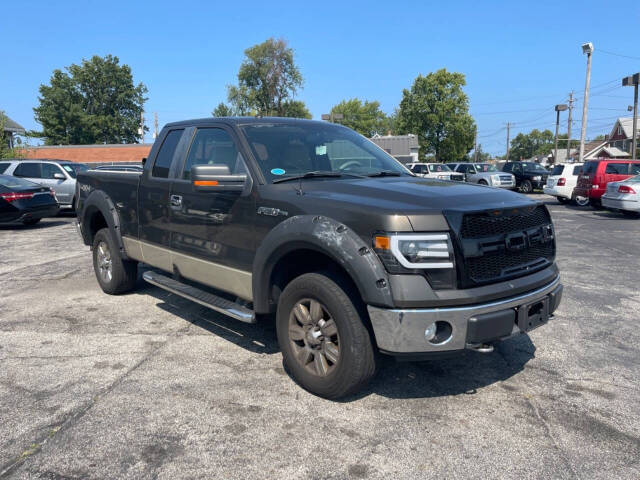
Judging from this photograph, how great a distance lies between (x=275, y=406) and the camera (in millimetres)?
3424

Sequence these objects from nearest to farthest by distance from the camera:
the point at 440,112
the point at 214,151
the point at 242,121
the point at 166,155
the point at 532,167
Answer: the point at 242,121, the point at 214,151, the point at 166,155, the point at 532,167, the point at 440,112

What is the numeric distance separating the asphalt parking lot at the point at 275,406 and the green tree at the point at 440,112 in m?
43.8

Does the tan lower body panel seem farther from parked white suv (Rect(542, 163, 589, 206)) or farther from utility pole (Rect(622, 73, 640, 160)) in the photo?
utility pole (Rect(622, 73, 640, 160))

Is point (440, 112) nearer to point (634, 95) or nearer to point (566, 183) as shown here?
point (634, 95)

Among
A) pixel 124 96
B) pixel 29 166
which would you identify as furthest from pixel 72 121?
pixel 29 166

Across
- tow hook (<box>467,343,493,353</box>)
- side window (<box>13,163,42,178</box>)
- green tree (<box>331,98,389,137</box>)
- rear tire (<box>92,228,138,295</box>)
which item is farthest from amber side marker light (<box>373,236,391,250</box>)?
green tree (<box>331,98,389,137</box>)

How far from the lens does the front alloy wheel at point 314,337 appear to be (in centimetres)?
337

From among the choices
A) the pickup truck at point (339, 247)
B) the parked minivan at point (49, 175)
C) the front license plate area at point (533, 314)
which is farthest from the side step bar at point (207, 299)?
the parked minivan at point (49, 175)

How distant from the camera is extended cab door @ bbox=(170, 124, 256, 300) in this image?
3994 mm

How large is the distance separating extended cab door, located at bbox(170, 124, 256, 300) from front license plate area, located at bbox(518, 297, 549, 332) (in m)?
1.94

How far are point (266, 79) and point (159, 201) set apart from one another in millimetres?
63166

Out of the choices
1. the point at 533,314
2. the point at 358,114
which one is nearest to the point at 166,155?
the point at 533,314

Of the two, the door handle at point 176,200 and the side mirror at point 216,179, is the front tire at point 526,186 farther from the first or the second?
the side mirror at point 216,179

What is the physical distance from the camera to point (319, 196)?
353 centimetres
